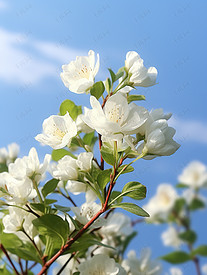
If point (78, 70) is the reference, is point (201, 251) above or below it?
below

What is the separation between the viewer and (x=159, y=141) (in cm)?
62

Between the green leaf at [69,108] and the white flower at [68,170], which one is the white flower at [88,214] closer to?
the white flower at [68,170]

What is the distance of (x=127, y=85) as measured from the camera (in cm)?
74

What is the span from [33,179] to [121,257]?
49 centimetres

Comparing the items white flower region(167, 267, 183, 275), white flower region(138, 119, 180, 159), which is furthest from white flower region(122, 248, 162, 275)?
white flower region(138, 119, 180, 159)

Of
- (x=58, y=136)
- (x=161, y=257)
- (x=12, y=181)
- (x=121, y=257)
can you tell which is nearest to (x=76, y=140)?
(x=58, y=136)

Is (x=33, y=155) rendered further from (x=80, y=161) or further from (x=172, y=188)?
(x=172, y=188)

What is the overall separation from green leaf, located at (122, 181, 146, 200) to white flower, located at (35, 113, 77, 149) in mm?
149

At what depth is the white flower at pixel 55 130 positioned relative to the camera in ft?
2.32

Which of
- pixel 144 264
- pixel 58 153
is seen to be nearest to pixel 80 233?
pixel 58 153

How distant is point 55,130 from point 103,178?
0.14 metres

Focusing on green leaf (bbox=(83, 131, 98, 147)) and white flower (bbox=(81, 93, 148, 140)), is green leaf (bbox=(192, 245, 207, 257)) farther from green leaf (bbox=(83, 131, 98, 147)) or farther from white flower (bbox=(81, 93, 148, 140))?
white flower (bbox=(81, 93, 148, 140))

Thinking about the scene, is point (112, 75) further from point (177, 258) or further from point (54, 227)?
point (177, 258)

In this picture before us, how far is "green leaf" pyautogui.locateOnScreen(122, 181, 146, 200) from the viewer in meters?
0.65
